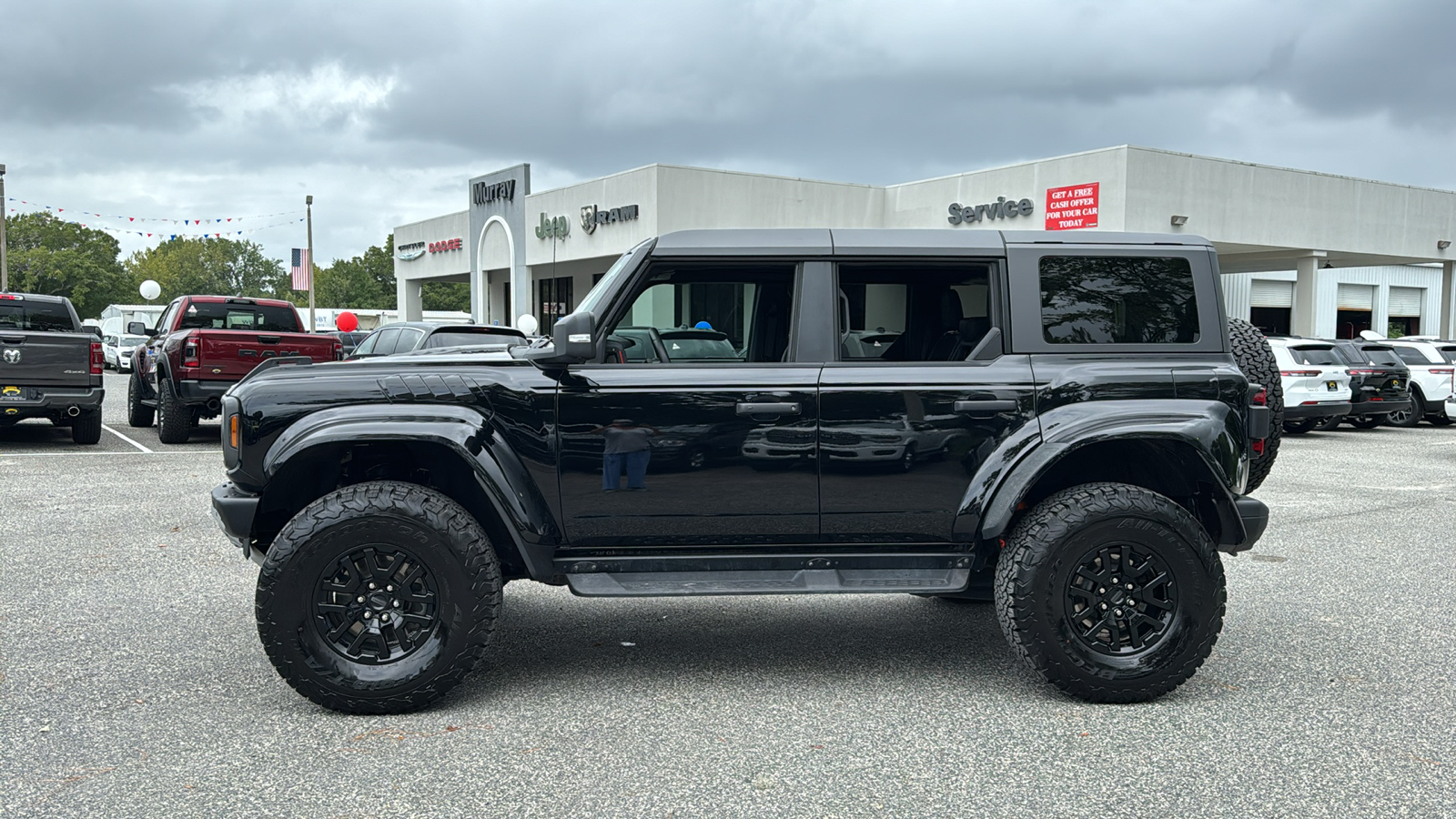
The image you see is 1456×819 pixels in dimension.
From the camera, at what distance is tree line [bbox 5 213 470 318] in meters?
81.1

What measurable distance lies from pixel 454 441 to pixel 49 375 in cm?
1085

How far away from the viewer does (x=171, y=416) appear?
13.5 m

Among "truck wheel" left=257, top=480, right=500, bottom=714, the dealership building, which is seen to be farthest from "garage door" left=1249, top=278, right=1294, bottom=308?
"truck wheel" left=257, top=480, right=500, bottom=714

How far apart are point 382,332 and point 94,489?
16.2ft

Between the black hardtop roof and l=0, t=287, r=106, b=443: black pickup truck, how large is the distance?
429 inches

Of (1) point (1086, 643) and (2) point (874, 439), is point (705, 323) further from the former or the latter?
(1) point (1086, 643)

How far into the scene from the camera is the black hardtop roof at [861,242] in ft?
14.9

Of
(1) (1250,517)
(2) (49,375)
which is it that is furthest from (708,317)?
(2) (49,375)

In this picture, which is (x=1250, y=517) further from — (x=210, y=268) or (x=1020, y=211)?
(x=210, y=268)

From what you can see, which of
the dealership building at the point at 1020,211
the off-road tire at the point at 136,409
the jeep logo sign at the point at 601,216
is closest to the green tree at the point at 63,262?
the dealership building at the point at 1020,211

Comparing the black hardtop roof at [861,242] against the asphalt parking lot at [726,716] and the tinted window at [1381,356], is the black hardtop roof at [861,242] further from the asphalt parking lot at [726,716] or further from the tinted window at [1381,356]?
the tinted window at [1381,356]

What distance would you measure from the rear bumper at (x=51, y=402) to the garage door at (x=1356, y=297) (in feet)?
153

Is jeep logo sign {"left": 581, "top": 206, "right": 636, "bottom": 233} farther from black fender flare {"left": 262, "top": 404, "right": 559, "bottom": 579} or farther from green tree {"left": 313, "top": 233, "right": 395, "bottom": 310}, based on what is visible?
green tree {"left": 313, "top": 233, "right": 395, "bottom": 310}

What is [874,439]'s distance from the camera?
4.32 meters
